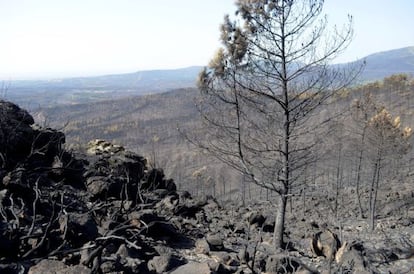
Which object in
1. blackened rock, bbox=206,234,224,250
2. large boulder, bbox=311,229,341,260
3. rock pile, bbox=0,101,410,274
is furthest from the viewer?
large boulder, bbox=311,229,341,260

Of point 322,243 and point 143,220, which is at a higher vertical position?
point 143,220

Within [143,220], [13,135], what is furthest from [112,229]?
[13,135]

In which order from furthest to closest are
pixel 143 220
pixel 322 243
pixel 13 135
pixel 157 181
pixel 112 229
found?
pixel 157 181
pixel 13 135
pixel 322 243
pixel 143 220
pixel 112 229

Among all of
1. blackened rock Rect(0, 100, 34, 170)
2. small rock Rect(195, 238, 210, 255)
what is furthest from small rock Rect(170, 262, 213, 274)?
blackened rock Rect(0, 100, 34, 170)

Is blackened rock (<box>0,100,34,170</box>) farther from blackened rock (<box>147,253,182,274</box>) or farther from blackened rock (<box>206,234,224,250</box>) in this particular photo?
blackened rock (<box>147,253,182,274</box>)

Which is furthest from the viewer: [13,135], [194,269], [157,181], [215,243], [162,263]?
[157,181]

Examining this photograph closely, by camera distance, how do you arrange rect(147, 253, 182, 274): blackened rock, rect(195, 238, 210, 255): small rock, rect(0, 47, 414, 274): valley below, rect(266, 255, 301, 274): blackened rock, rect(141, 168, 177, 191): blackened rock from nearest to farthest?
rect(0, 47, 414, 274): valley below → rect(147, 253, 182, 274): blackened rock → rect(266, 255, 301, 274): blackened rock → rect(195, 238, 210, 255): small rock → rect(141, 168, 177, 191): blackened rock

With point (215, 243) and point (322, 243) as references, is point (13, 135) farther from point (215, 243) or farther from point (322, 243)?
point (322, 243)

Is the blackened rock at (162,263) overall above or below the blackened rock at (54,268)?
below

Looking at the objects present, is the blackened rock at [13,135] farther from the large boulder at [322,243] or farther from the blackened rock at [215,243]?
the large boulder at [322,243]

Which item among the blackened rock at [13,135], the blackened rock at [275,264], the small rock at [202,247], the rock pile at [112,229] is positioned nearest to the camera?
the rock pile at [112,229]

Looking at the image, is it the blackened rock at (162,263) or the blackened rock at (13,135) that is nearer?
the blackened rock at (162,263)

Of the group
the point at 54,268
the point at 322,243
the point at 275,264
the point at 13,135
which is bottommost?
the point at 322,243

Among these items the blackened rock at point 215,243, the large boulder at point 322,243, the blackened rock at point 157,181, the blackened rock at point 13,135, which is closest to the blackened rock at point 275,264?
the blackened rock at point 215,243
